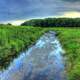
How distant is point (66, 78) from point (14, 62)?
9.17 m

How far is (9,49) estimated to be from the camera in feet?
110

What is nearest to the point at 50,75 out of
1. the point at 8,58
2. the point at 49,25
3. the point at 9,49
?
the point at 8,58

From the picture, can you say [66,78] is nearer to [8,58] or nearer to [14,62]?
[14,62]

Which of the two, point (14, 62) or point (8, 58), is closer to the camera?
point (14, 62)

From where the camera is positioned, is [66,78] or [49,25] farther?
[49,25]

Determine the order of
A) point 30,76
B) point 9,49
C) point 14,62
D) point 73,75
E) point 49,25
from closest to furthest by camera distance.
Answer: point 73,75
point 30,76
point 14,62
point 9,49
point 49,25

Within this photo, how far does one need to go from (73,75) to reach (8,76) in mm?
4339

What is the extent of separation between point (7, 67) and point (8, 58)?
474 cm

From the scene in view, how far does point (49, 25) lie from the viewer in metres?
159

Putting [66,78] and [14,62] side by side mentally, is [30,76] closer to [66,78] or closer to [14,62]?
[66,78]

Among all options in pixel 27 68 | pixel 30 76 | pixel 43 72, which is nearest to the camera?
pixel 30 76

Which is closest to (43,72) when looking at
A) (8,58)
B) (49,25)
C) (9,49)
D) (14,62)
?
(14,62)

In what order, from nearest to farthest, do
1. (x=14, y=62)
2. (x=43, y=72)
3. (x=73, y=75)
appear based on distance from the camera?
1. (x=73, y=75)
2. (x=43, y=72)
3. (x=14, y=62)

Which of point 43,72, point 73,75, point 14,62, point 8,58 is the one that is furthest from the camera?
point 8,58
